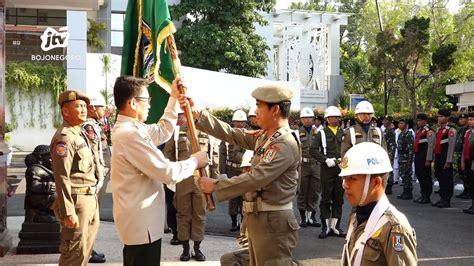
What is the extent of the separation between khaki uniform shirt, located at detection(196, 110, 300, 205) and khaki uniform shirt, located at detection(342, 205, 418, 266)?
4.72 feet

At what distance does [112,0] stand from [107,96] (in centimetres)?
1129

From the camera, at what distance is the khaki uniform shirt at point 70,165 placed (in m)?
5.27

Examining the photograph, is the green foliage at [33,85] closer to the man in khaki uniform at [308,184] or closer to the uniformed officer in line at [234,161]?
the uniformed officer in line at [234,161]

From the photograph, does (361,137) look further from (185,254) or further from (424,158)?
(424,158)

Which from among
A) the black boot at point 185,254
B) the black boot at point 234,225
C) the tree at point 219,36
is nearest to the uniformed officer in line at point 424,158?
the black boot at point 234,225

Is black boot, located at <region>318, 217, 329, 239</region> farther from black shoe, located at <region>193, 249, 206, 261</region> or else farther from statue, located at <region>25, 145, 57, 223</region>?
statue, located at <region>25, 145, 57, 223</region>

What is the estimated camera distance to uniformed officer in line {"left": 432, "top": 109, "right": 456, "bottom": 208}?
12.9 m

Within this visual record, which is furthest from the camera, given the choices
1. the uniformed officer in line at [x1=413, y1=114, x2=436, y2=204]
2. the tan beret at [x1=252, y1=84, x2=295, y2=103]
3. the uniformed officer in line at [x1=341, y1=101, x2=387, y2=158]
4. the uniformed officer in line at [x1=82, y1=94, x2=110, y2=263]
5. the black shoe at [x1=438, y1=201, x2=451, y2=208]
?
the uniformed officer in line at [x1=413, y1=114, x2=436, y2=204]

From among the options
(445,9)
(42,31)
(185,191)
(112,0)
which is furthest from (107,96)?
(445,9)

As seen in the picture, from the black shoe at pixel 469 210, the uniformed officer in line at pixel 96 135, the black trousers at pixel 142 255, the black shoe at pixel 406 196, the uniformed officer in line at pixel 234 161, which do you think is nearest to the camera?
the black trousers at pixel 142 255

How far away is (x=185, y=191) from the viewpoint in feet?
26.8

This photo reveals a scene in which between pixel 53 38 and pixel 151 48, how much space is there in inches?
718

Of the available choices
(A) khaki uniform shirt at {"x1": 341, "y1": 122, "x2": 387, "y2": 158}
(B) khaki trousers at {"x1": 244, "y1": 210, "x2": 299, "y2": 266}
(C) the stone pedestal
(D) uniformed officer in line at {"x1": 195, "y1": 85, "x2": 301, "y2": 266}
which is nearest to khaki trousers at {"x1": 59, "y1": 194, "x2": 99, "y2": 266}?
Result: (D) uniformed officer in line at {"x1": 195, "y1": 85, "x2": 301, "y2": 266}

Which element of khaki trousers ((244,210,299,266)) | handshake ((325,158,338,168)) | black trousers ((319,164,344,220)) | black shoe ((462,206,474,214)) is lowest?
black shoe ((462,206,474,214))
